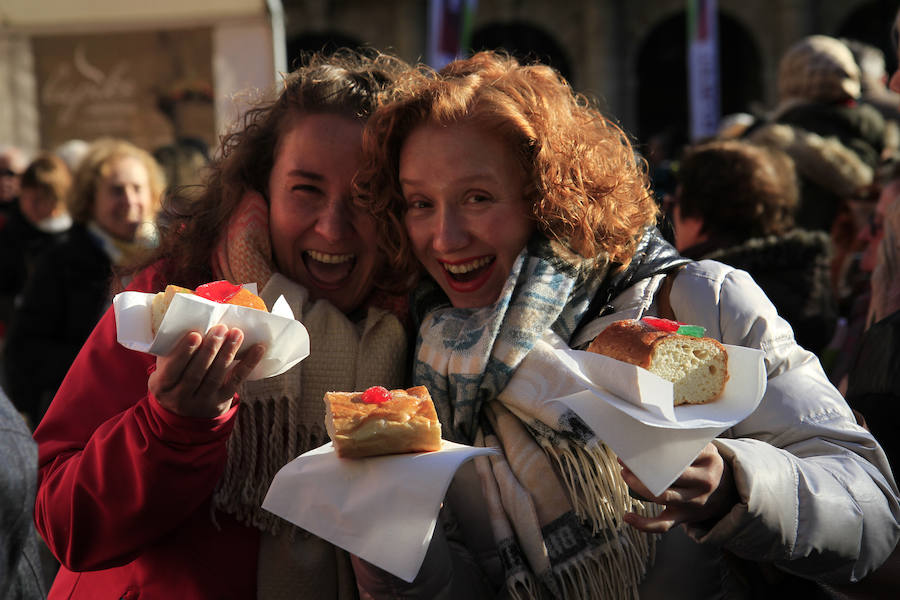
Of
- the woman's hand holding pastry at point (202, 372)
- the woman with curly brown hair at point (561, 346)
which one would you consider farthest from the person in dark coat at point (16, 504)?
the woman with curly brown hair at point (561, 346)

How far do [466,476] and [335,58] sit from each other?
128cm

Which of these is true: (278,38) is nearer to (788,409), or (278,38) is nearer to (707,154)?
(707,154)

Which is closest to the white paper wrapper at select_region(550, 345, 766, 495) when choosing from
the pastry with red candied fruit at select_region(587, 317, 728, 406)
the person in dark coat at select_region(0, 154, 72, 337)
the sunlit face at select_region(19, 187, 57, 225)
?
the pastry with red candied fruit at select_region(587, 317, 728, 406)

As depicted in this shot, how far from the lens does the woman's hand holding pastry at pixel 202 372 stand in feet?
5.91

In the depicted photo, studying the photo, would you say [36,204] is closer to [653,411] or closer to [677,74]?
[653,411]

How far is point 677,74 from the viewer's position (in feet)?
61.4

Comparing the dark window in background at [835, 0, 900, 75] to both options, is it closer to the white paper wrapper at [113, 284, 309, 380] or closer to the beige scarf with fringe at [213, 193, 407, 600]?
the beige scarf with fringe at [213, 193, 407, 600]

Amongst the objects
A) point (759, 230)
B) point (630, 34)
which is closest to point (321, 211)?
point (759, 230)

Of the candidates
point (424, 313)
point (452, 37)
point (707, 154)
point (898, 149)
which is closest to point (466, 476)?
point (424, 313)

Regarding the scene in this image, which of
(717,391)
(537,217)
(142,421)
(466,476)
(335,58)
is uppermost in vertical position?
(335,58)

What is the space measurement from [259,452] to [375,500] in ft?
1.73

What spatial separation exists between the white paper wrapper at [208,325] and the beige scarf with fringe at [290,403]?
1.00ft

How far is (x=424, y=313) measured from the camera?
2416 mm

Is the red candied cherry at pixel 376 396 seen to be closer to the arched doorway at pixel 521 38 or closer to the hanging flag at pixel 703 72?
the hanging flag at pixel 703 72
